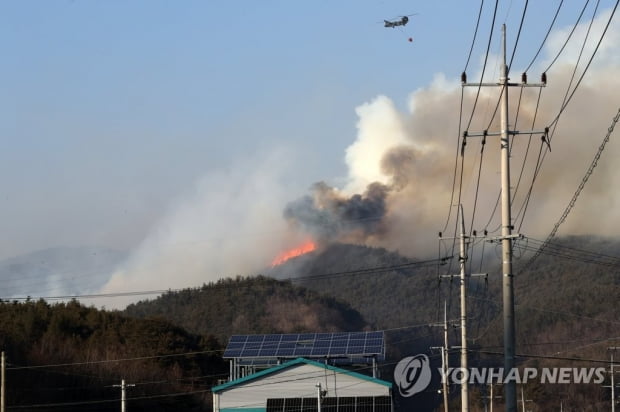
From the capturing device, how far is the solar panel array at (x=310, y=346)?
100 m

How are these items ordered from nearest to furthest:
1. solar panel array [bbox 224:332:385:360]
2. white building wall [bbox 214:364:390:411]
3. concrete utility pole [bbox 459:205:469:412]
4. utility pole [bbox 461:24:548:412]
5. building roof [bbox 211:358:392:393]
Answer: utility pole [bbox 461:24:548:412] → concrete utility pole [bbox 459:205:469:412] → building roof [bbox 211:358:392:393] → white building wall [bbox 214:364:390:411] → solar panel array [bbox 224:332:385:360]

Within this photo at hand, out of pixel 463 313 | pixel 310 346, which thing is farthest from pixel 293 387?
pixel 463 313

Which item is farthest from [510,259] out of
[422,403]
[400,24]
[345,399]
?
[422,403]

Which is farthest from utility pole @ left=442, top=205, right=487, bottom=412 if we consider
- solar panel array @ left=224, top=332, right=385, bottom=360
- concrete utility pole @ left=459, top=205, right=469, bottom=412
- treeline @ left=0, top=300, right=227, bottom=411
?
Answer: treeline @ left=0, top=300, right=227, bottom=411

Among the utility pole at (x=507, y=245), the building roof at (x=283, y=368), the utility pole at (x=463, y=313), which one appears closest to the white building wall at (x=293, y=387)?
the building roof at (x=283, y=368)

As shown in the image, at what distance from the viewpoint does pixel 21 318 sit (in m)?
126

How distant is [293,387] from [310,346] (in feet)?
31.0

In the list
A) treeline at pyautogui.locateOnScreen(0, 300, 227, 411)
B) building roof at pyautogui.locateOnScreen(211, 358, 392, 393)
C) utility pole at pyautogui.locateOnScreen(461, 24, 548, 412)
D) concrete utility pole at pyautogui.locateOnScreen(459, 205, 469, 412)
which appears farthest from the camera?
treeline at pyautogui.locateOnScreen(0, 300, 227, 411)

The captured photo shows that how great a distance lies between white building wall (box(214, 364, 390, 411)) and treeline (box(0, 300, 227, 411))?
12802 mm

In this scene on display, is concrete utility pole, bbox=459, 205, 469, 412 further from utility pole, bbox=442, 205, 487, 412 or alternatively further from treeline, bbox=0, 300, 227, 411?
treeline, bbox=0, 300, 227, 411

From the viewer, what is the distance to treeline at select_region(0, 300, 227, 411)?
333 ft

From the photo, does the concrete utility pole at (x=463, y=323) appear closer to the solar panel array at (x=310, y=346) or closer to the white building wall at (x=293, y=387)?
the white building wall at (x=293, y=387)

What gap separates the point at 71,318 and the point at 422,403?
6164 cm

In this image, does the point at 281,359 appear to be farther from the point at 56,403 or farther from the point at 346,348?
the point at 56,403
